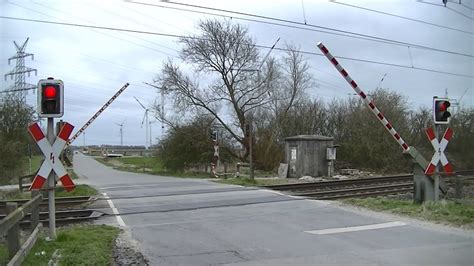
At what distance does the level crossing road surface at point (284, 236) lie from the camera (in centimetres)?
746

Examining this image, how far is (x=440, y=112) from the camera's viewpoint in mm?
12281

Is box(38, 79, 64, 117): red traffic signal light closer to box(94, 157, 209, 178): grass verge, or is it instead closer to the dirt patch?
the dirt patch

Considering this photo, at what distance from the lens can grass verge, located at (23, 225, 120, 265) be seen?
7305 millimetres

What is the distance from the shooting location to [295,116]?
45344 millimetres

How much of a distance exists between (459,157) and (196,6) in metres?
10.9

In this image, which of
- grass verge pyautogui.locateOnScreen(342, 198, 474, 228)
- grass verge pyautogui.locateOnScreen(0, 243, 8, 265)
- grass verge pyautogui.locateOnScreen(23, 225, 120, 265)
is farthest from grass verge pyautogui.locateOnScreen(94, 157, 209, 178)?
grass verge pyautogui.locateOnScreen(0, 243, 8, 265)

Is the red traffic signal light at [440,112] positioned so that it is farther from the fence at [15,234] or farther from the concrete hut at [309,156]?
the concrete hut at [309,156]

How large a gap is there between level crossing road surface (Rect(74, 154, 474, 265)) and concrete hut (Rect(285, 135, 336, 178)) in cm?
1519

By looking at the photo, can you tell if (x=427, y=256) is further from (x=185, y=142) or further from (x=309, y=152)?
(x=185, y=142)

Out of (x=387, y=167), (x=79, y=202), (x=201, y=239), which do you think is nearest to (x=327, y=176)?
(x=387, y=167)

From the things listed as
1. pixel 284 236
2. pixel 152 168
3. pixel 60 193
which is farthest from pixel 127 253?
pixel 152 168

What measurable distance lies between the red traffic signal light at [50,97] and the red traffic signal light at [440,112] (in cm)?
911

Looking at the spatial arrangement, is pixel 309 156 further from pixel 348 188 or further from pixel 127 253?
pixel 127 253

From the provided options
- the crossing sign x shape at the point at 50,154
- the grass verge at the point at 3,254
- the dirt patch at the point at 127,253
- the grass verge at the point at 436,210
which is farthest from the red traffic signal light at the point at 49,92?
the grass verge at the point at 436,210
